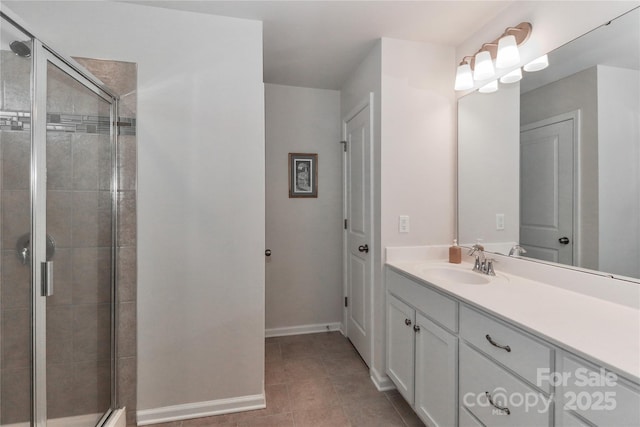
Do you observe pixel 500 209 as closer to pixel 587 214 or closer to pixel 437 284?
pixel 587 214

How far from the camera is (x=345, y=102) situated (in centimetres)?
287

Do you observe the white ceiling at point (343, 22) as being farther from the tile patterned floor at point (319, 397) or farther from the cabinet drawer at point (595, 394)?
the tile patterned floor at point (319, 397)

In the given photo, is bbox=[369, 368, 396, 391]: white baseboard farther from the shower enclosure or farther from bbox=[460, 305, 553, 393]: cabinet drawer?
the shower enclosure

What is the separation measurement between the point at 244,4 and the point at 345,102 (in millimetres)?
1323

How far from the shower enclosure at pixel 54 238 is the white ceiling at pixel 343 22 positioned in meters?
0.87

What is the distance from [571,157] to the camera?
142 cm

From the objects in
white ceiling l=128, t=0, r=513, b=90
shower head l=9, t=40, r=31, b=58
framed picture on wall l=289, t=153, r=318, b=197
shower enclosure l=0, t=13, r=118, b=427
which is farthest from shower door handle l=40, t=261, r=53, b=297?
framed picture on wall l=289, t=153, r=318, b=197

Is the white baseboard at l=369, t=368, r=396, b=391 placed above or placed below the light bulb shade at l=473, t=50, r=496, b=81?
below

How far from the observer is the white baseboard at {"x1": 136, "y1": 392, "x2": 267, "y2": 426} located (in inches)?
70.6

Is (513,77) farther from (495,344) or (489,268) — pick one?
(495,344)

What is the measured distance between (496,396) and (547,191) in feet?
3.44

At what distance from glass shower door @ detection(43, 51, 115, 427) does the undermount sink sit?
1.81 meters

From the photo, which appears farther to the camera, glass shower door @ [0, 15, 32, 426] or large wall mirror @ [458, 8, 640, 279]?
large wall mirror @ [458, 8, 640, 279]

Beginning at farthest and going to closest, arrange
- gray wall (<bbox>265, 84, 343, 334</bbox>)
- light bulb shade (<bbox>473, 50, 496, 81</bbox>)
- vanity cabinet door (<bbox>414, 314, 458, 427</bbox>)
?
gray wall (<bbox>265, 84, 343, 334</bbox>) < light bulb shade (<bbox>473, 50, 496, 81</bbox>) < vanity cabinet door (<bbox>414, 314, 458, 427</bbox>)
